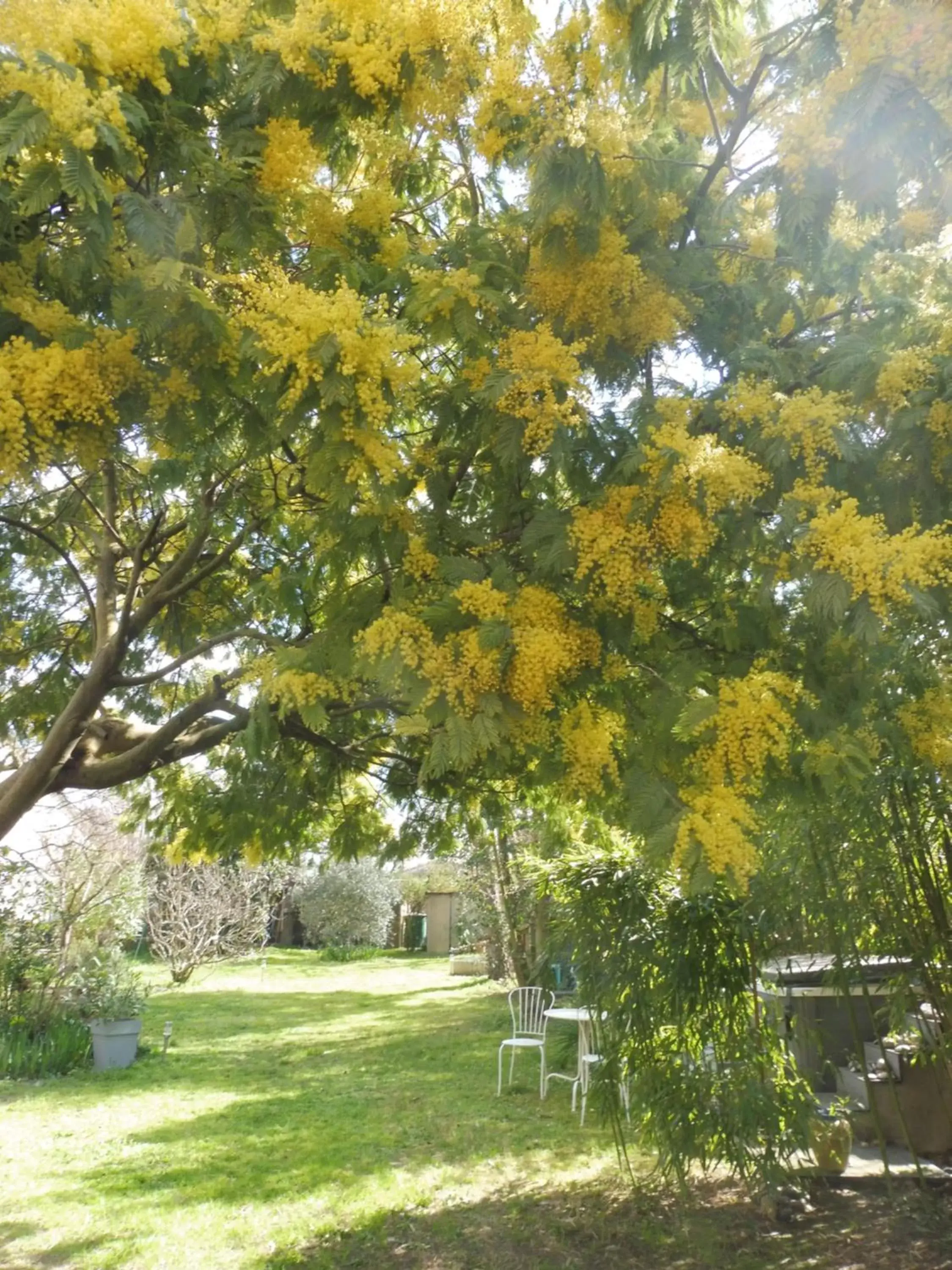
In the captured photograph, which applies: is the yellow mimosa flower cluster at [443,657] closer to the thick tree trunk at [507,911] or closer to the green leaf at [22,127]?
the green leaf at [22,127]

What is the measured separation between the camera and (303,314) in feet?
8.70

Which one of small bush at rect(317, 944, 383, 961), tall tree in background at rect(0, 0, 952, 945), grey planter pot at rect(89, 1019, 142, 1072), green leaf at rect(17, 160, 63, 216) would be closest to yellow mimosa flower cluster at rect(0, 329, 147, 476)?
tall tree in background at rect(0, 0, 952, 945)

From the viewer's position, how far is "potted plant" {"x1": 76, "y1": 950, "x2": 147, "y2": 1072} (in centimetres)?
986

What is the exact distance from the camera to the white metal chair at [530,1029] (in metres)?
8.61

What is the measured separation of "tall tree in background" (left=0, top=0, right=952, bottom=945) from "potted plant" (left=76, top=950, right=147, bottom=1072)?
7.04 metres

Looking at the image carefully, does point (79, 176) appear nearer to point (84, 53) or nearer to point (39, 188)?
point (39, 188)

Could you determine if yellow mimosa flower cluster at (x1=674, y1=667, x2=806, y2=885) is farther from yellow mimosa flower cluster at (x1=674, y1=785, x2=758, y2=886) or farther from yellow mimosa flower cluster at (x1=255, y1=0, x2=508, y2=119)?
yellow mimosa flower cluster at (x1=255, y1=0, x2=508, y2=119)

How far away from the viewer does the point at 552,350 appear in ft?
10.1

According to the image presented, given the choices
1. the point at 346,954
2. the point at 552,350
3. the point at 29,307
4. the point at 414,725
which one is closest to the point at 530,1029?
the point at 414,725

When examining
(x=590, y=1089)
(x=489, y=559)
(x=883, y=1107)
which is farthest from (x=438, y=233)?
(x=883, y=1107)

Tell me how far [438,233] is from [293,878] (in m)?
21.1

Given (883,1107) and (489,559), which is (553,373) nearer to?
(489,559)

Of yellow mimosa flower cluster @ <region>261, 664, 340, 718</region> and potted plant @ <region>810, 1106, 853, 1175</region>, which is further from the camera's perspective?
potted plant @ <region>810, 1106, 853, 1175</region>

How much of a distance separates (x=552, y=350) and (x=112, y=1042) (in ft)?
29.6
